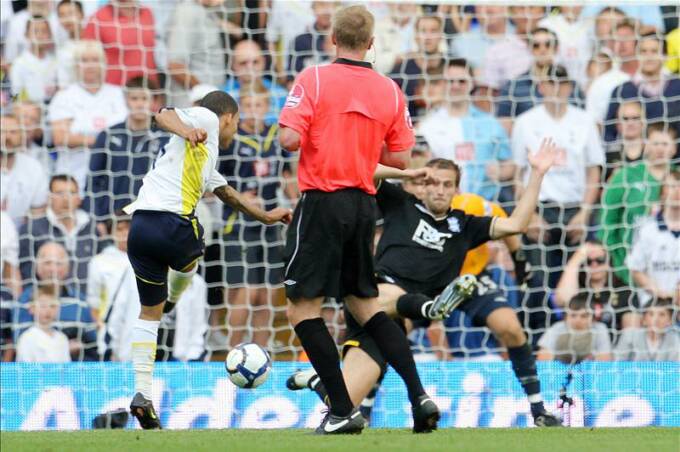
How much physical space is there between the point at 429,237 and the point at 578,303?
2.87m

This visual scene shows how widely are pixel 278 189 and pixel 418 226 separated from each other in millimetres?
3159

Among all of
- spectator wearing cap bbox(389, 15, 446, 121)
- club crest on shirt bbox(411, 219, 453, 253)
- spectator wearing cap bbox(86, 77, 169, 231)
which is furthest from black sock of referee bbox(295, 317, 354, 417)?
spectator wearing cap bbox(389, 15, 446, 121)

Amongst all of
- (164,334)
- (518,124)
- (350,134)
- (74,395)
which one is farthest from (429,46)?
(350,134)

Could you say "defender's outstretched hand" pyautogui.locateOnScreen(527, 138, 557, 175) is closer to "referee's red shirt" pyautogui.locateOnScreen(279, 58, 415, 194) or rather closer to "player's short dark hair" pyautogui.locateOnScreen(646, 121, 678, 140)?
"referee's red shirt" pyautogui.locateOnScreen(279, 58, 415, 194)

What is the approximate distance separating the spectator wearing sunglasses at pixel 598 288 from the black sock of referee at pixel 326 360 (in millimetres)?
5302

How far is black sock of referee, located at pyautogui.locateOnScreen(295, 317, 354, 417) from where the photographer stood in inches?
259

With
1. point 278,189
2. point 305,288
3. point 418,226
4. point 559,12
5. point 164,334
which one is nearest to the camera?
point 305,288

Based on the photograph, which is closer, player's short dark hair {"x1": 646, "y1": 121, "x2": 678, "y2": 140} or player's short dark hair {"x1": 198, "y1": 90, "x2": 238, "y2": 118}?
player's short dark hair {"x1": 198, "y1": 90, "x2": 238, "y2": 118}

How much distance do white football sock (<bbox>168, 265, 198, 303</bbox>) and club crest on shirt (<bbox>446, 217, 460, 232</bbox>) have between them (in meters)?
1.88

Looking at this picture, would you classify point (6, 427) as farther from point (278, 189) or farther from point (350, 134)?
point (350, 134)

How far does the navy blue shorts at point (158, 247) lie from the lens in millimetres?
7125

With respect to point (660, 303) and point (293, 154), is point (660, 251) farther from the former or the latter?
point (293, 154)

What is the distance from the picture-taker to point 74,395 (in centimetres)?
959

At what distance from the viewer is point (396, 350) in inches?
261
